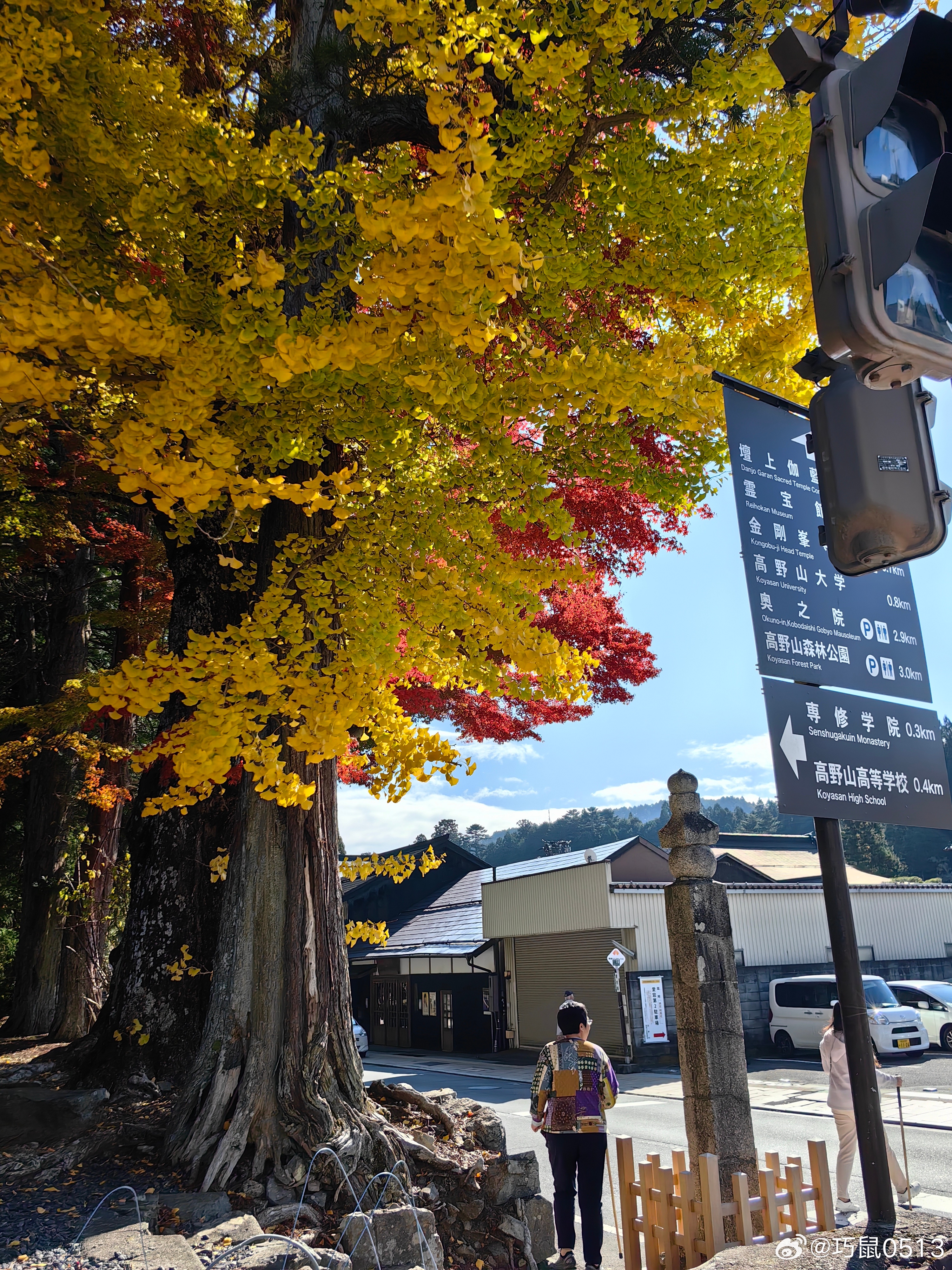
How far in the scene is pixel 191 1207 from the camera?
14.2ft

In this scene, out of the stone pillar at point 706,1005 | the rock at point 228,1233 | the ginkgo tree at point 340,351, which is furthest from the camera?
the stone pillar at point 706,1005

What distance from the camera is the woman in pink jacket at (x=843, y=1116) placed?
628 cm

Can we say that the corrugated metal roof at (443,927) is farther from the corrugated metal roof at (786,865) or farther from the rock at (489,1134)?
the rock at (489,1134)

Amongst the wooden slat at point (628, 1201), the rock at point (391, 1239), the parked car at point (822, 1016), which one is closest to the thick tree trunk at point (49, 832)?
the rock at point (391, 1239)

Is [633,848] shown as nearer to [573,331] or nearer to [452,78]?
[573,331]

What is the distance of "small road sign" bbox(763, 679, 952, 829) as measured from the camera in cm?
379

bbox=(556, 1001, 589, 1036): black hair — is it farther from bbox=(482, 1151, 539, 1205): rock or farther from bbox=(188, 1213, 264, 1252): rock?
bbox=(188, 1213, 264, 1252): rock

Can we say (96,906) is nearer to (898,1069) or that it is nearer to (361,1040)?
(361,1040)

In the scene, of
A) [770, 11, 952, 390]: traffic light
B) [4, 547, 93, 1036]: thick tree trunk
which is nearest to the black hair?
[770, 11, 952, 390]: traffic light

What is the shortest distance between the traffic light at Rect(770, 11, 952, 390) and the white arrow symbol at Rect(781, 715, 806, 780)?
2.28m

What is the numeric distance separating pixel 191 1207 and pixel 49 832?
34.0 ft

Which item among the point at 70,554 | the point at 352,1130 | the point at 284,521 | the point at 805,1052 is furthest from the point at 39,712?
the point at 805,1052

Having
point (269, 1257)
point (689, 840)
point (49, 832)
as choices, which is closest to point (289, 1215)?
point (269, 1257)

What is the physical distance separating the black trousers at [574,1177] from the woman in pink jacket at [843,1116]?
2087 mm
